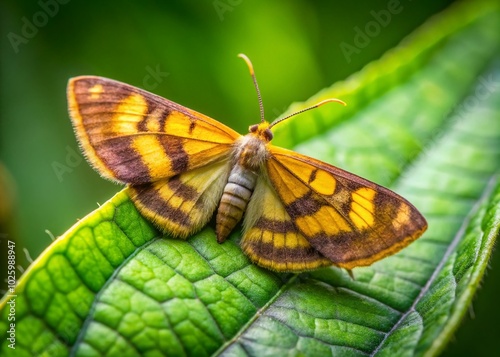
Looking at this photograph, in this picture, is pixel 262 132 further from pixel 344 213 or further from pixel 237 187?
pixel 344 213

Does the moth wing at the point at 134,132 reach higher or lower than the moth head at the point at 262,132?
lower

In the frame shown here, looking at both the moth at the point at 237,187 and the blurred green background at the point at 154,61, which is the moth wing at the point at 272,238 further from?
the blurred green background at the point at 154,61

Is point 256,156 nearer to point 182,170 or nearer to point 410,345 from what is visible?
point 182,170

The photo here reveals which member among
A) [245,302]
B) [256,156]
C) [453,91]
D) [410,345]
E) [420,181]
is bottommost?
[245,302]

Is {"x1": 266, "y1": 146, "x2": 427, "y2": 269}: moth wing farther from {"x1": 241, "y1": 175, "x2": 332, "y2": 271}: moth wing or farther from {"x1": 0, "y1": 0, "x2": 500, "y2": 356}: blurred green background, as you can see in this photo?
{"x1": 0, "y1": 0, "x2": 500, "y2": 356}: blurred green background

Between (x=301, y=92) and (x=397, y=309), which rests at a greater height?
(x=301, y=92)

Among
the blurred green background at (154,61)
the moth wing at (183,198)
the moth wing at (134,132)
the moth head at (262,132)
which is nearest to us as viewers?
the moth wing at (183,198)

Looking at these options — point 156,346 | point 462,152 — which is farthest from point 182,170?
point 462,152

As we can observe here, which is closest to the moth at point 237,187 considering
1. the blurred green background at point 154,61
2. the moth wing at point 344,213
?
the moth wing at point 344,213
